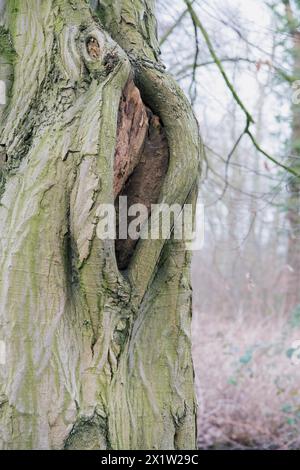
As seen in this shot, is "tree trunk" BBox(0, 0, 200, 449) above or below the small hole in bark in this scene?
below

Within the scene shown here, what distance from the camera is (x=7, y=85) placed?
8.52 feet

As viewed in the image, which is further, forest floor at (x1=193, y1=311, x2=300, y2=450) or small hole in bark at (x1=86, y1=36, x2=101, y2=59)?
forest floor at (x1=193, y1=311, x2=300, y2=450)

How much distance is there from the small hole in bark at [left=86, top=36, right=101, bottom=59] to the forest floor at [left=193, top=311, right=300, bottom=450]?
146 inches

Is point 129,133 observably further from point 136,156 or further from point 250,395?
point 250,395

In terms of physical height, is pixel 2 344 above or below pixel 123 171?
below

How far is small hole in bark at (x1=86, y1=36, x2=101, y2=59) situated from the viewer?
2420 millimetres

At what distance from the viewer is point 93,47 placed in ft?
7.98

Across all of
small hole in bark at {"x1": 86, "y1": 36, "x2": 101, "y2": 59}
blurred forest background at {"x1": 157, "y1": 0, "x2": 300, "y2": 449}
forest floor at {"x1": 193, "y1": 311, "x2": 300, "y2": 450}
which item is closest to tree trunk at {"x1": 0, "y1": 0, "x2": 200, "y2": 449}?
small hole in bark at {"x1": 86, "y1": 36, "x2": 101, "y2": 59}

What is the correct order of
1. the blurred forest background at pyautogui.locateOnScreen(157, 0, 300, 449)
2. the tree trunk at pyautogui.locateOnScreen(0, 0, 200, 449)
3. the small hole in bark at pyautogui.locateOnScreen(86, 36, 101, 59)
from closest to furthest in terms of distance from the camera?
the tree trunk at pyautogui.locateOnScreen(0, 0, 200, 449) → the small hole in bark at pyautogui.locateOnScreen(86, 36, 101, 59) → the blurred forest background at pyautogui.locateOnScreen(157, 0, 300, 449)

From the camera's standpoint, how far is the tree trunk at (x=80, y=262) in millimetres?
2174

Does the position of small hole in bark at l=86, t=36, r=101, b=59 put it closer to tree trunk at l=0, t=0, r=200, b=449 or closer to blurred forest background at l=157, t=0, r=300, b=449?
tree trunk at l=0, t=0, r=200, b=449

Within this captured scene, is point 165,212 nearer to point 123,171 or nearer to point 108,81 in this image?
point 123,171
